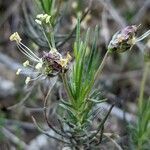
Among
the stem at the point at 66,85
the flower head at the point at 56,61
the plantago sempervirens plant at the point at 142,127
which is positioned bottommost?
the plantago sempervirens plant at the point at 142,127

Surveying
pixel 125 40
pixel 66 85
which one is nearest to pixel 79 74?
pixel 66 85

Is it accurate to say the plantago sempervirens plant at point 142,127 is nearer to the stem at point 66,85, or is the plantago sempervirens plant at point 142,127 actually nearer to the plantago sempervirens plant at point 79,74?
the plantago sempervirens plant at point 79,74

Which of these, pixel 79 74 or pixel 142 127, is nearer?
pixel 79 74

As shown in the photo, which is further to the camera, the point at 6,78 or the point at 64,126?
the point at 6,78

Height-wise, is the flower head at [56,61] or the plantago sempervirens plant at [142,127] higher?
the flower head at [56,61]

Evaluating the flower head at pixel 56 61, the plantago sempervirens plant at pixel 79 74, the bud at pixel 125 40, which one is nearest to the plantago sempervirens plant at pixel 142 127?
the plantago sempervirens plant at pixel 79 74

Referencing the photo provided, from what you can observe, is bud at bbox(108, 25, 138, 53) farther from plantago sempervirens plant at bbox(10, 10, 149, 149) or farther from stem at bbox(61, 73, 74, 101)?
stem at bbox(61, 73, 74, 101)

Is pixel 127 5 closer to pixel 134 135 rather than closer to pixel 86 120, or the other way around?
pixel 134 135

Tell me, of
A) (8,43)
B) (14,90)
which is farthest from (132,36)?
(8,43)

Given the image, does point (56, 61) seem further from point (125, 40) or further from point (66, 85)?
point (125, 40)
